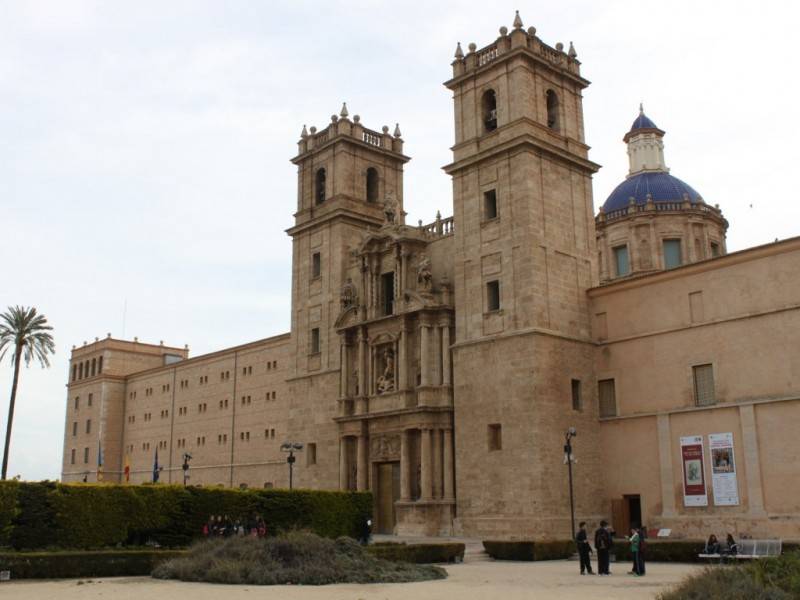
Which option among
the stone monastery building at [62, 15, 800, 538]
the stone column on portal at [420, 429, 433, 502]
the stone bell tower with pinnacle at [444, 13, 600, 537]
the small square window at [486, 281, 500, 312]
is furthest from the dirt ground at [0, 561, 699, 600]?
the small square window at [486, 281, 500, 312]

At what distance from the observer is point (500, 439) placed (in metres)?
38.0

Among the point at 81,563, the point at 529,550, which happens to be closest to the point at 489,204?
the point at 529,550

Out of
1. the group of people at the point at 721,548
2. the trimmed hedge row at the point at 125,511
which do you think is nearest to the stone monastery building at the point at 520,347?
the group of people at the point at 721,548

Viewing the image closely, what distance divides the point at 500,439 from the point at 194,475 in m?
34.4

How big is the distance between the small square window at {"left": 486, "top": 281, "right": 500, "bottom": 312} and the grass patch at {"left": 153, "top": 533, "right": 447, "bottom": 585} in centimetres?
1693

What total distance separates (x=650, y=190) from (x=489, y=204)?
22.7 m

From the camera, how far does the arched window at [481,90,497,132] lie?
4253cm

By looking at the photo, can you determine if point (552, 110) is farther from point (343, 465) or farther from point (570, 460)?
point (343, 465)

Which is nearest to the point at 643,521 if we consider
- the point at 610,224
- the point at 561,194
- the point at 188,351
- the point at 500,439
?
the point at 500,439

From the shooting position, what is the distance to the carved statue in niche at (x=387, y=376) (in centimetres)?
4372

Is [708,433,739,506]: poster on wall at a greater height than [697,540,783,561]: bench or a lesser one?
greater

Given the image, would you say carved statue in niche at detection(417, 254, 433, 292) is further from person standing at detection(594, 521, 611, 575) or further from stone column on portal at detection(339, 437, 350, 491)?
person standing at detection(594, 521, 611, 575)

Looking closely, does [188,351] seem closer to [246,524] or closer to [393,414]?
[393,414]

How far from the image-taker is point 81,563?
24016 millimetres
